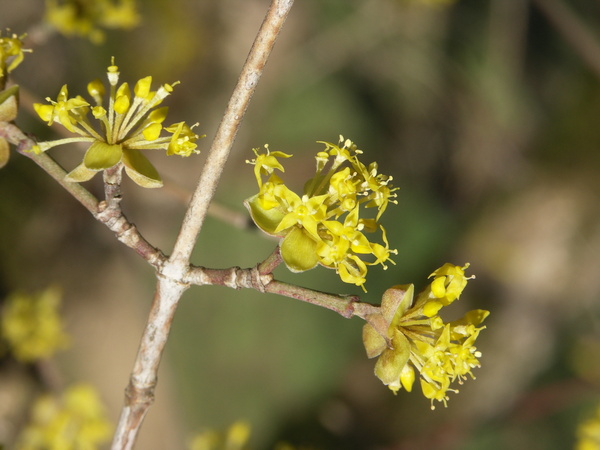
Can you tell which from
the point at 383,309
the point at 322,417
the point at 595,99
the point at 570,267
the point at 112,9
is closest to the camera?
the point at 383,309

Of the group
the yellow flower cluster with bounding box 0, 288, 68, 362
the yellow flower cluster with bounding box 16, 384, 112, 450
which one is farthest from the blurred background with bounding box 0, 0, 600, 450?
the yellow flower cluster with bounding box 16, 384, 112, 450

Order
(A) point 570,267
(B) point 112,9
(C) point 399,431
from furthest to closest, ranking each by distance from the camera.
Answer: (A) point 570,267 → (C) point 399,431 → (B) point 112,9

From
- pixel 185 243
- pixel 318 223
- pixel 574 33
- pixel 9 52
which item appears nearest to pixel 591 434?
pixel 318 223

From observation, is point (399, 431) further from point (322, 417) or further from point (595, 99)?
point (595, 99)

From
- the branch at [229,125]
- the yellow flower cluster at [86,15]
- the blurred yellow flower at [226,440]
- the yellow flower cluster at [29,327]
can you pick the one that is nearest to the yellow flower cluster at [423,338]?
the branch at [229,125]

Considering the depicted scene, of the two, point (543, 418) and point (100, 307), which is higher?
point (100, 307)

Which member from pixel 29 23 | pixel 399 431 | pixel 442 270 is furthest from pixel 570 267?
pixel 29 23

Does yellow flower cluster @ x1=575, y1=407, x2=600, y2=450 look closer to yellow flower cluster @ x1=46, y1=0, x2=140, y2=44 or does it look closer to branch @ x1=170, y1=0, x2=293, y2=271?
branch @ x1=170, y1=0, x2=293, y2=271

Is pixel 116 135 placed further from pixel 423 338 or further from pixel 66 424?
pixel 66 424
